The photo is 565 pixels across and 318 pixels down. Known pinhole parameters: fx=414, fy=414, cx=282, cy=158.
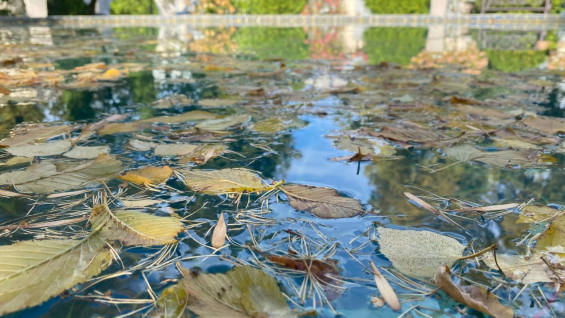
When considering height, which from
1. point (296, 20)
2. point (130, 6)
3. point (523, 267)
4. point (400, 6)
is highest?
point (130, 6)

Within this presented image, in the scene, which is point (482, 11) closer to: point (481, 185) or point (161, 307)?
point (481, 185)

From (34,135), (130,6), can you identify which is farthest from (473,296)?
(130,6)

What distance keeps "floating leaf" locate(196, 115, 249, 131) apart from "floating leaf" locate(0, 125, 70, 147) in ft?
1.72

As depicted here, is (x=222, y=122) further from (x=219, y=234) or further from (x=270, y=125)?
(x=219, y=234)

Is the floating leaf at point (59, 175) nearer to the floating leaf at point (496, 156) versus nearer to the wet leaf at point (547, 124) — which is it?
the floating leaf at point (496, 156)

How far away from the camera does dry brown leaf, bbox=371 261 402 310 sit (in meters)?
0.69

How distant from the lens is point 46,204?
999 mm

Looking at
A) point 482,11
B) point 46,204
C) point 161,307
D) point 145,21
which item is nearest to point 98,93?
point 46,204

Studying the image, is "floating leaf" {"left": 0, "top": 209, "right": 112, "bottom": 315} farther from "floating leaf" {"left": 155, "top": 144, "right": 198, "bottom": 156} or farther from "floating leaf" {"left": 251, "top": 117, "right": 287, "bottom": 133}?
"floating leaf" {"left": 251, "top": 117, "right": 287, "bottom": 133}

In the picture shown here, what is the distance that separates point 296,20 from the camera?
Result: 36.4 ft

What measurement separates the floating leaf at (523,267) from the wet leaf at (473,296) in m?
0.10

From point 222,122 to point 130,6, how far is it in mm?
13455

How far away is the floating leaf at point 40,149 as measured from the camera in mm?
1302

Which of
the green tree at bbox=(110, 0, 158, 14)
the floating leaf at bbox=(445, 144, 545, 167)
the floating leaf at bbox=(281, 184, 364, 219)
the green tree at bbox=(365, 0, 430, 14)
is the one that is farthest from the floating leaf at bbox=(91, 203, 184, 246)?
the green tree at bbox=(110, 0, 158, 14)
